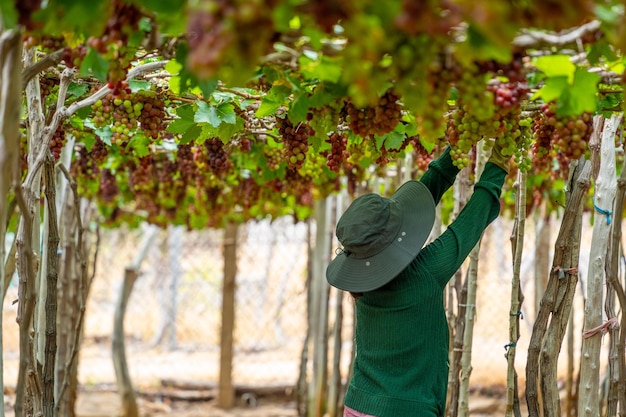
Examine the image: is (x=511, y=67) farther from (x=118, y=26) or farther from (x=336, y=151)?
(x=336, y=151)

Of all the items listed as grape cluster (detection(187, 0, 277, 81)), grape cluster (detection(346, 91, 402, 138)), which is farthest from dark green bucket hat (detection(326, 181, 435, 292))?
grape cluster (detection(187, 0, 277, 81))

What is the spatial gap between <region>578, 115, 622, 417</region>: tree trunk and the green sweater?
58cm

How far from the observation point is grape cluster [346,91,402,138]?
140cm

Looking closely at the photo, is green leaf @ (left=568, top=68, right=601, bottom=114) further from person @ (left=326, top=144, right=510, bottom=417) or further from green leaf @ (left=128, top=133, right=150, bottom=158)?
green leaf @ (left=128, top=133, right=150, bottom=158)

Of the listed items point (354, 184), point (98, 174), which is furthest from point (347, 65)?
point (98, 174)

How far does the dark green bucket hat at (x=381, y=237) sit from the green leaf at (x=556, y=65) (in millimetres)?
644

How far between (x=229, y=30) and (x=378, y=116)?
2.00 feet

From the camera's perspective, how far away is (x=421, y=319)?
186 cm

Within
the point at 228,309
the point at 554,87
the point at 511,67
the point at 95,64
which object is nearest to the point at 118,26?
the point at 95,64

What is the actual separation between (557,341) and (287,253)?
5.74m

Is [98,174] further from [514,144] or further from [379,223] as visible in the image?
[514,144]

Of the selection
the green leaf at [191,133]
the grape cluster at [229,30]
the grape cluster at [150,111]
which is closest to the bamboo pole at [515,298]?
the green leaf at [191,133]

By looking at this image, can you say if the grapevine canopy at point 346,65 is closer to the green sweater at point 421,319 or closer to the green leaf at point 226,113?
the green leaf at point 226,113

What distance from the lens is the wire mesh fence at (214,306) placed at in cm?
714
